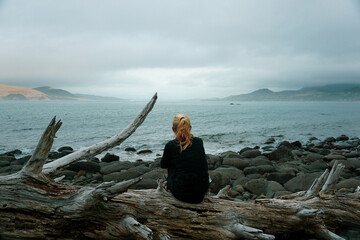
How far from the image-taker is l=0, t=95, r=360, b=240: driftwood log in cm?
370

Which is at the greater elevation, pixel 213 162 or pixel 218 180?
pixel 218 180

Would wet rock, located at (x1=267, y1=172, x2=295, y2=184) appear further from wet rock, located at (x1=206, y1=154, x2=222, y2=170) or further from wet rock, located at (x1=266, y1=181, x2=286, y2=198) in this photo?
wet rock, located at (x1=206, y1=154, x2=222, y2=170)

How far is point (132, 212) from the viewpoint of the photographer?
4.12 metres

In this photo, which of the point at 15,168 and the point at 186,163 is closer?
the point at 186,163

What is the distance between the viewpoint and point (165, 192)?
4.46 m

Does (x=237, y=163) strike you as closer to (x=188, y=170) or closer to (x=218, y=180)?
(x=218, y=180)

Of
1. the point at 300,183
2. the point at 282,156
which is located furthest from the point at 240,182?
the point at 282,156

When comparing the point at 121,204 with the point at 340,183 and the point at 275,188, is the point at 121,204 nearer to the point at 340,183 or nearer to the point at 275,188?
the point at 275,188

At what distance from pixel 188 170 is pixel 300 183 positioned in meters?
6.82

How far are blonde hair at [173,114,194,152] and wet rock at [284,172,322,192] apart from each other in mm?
6534

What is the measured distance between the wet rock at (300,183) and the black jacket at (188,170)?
6.08 meters

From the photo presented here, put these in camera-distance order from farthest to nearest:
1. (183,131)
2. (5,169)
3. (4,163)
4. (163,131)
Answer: (163,131) < (4,163) < (5,169) < (183,131)

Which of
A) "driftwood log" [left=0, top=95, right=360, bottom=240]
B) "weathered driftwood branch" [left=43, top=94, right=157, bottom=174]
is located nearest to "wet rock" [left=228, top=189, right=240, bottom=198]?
"driftwood log" [left=0, top=95, right=360, bottom=240]

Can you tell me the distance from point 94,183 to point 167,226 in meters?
7.36
